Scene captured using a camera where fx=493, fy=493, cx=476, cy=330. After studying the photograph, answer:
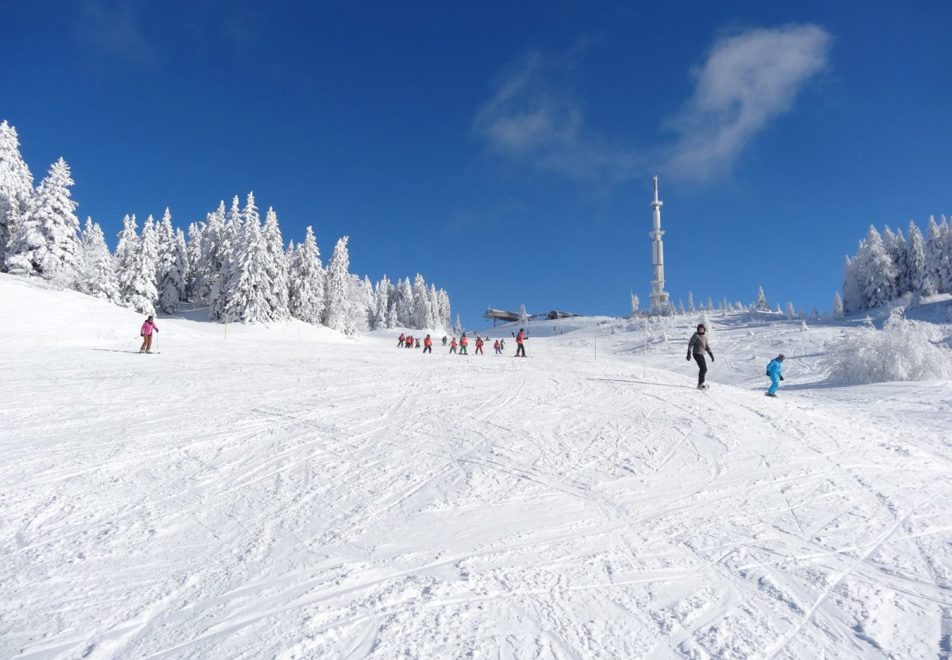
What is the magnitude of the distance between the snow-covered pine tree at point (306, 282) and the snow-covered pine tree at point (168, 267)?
13.9 meters

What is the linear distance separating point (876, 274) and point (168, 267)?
102465 millimetres

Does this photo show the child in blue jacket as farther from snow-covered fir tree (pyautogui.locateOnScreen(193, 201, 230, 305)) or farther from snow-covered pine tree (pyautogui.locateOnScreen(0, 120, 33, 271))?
snow-covered fir tree (pyautogui.locateOnScreen(193, 201, 230, 305))

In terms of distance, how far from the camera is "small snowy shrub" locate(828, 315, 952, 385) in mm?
20203

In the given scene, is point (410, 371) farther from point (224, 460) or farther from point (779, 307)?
point (779, 307)

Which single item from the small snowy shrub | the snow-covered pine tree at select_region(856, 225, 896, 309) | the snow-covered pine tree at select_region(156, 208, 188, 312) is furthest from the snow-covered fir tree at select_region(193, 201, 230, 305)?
the snow-covered pine tree at select_region(856, 225, 896, 309)

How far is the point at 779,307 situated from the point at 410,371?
106 metres

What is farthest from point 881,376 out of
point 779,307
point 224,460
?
point 779,307

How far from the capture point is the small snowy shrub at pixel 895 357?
66.3 ft

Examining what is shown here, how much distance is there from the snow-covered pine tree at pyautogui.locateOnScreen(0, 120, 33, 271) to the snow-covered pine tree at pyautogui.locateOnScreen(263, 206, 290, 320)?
19.5m

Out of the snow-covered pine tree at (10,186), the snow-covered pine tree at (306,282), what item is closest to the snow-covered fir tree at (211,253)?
the snow-covered pine tree at (306,282)

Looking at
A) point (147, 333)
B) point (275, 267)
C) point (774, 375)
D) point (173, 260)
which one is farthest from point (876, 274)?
point (173, 260)

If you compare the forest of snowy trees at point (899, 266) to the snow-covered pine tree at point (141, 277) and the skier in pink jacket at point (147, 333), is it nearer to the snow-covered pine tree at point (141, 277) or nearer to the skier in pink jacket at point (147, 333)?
the skier in pink jacket at point (147, 333)

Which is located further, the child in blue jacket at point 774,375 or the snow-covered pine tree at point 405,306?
the snow-covered pine tree at point 405,306

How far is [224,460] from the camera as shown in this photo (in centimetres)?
743
